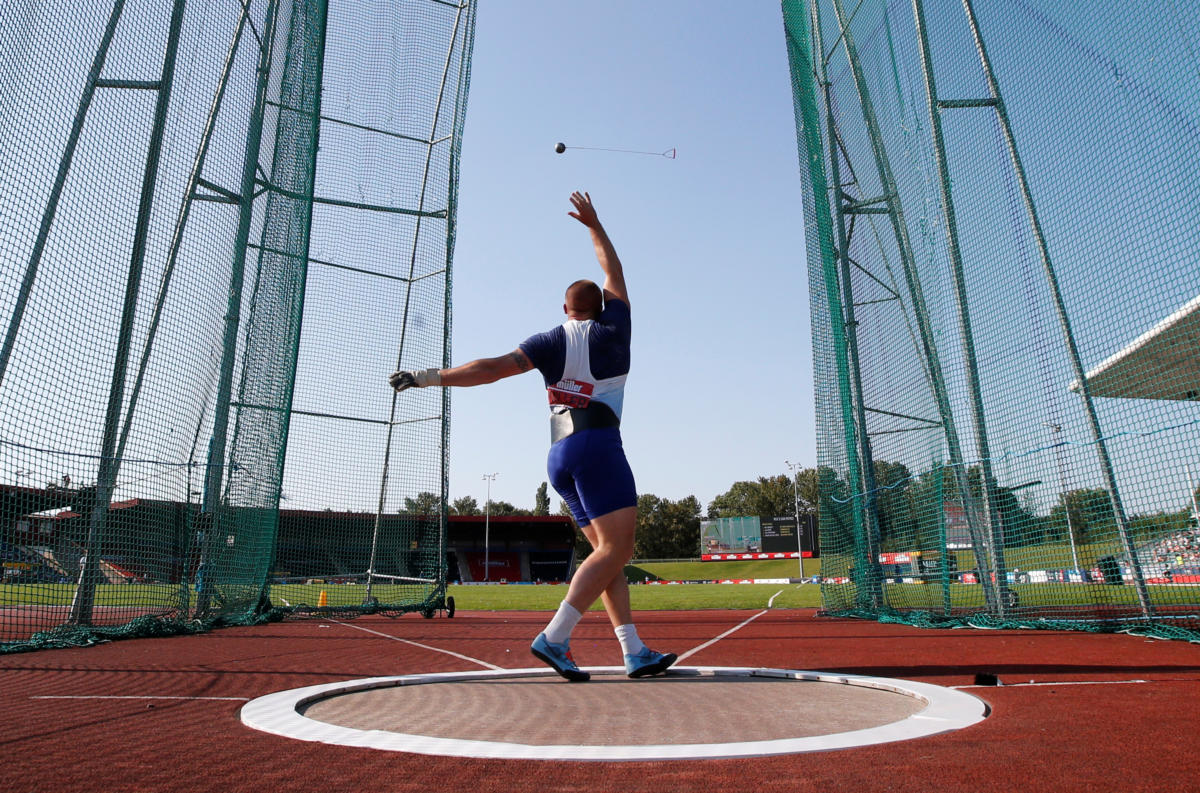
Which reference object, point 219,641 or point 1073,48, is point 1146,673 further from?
point 219,641

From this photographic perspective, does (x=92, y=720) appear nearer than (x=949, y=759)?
No

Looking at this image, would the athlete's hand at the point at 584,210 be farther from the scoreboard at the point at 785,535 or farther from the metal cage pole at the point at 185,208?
the scoreboard at the point at 785,535

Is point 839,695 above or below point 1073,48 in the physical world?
below

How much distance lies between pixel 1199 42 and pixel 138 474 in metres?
7.99

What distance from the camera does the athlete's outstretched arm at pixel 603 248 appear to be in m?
3.84

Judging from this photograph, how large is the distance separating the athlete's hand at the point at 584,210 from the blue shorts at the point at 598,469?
1.08 meters

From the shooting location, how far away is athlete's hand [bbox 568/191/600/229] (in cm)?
392

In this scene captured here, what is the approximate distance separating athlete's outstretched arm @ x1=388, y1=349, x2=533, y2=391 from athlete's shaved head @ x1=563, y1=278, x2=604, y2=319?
455 mm

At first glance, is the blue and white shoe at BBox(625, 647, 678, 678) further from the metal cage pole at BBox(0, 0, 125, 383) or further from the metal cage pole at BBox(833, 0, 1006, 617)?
the metal cage pole at BBox(0, 0, 125, 383)

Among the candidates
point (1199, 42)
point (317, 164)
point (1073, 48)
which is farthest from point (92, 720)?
point (317, 164)

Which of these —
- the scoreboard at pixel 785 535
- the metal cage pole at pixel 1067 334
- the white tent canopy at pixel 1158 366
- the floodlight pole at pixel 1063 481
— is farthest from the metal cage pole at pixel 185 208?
the scoreboard at pixel 785 535

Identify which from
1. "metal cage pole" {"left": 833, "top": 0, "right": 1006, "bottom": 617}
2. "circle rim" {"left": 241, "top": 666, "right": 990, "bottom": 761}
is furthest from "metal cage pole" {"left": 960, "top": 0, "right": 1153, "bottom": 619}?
"circle rim" {"left": 241, "top": 666, "right": 990, "bottom": 761}

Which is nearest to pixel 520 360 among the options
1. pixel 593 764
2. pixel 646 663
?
pixel 646 663

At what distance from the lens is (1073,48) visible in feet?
19.5
